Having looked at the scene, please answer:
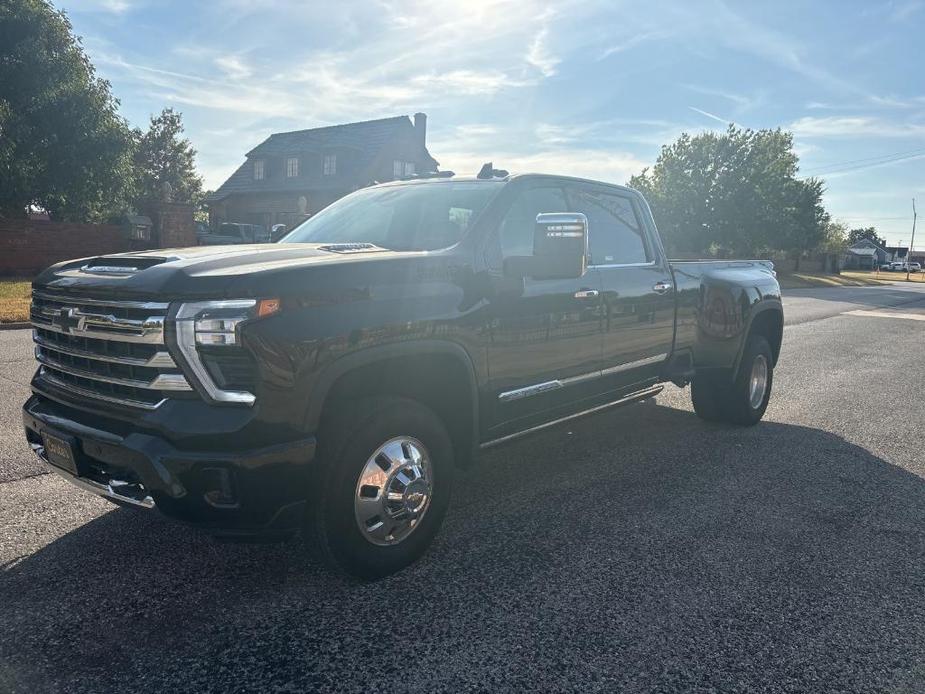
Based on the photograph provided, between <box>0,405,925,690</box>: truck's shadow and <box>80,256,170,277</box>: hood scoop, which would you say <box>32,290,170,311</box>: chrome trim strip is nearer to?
<box>80,256,170,277</box>: hood scoop

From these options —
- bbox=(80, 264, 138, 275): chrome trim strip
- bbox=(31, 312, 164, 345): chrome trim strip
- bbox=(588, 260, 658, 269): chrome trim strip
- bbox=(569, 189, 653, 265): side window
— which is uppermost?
bbox=(569, 189, 653, 265): side window

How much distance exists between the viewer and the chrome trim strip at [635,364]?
15.4ft

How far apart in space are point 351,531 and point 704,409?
4.28m

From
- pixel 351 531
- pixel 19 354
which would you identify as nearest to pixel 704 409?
pixel 351 531

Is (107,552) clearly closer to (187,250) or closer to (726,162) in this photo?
(187,250)

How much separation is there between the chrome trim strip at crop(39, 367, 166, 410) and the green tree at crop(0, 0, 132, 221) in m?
21.8

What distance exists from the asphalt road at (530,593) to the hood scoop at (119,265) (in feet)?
4.60

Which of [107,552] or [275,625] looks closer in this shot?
[275,625]

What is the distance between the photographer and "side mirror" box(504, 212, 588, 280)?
11.6 ft

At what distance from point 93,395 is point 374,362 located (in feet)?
4.04

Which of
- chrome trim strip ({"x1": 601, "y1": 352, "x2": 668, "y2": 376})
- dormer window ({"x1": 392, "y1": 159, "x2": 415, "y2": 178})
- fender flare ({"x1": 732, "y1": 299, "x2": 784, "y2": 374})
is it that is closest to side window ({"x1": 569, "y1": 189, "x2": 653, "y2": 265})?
chrome trim strip ({"x1": 601, "y1": 352, "x2": 668, "y2": 376})

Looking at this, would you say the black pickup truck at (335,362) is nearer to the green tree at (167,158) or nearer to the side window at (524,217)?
the side window at (524,217)

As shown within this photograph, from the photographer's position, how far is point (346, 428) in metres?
3.03

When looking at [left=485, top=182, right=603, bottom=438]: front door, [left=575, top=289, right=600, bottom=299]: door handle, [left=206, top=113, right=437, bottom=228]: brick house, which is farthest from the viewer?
[left=206, top=113, right=437, bottom=228]: brick house
